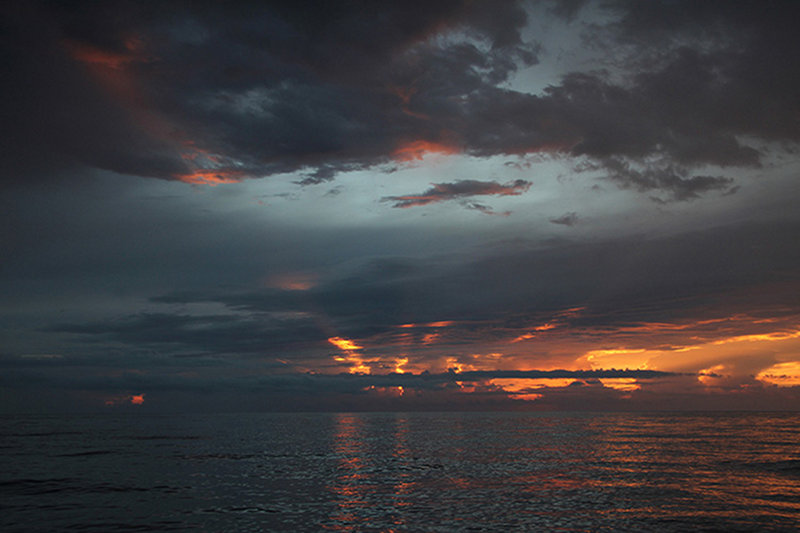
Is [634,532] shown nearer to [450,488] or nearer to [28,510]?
[450,488]

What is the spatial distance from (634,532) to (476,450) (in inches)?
1836

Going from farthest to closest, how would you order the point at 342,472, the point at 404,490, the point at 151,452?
the point at 151,452
the point at 342,472
the point at 404,490

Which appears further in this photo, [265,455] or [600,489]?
[265,455]

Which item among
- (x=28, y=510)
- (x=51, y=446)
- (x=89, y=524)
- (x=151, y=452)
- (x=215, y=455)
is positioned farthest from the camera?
(x=51, y=446)

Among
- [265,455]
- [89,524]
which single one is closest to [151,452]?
[265,455]

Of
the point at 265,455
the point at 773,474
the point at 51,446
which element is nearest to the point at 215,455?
the point at 265,455

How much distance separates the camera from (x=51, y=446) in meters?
78.4

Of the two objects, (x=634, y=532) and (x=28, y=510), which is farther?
(x=28, y=510)

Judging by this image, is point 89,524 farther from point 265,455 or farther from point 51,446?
point 51,446

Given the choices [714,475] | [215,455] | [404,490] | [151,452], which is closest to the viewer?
[404,490]

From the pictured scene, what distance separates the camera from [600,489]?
39.2 m

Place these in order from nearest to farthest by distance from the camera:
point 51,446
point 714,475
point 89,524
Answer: point 89,524 → point 714,475 → point 51,446

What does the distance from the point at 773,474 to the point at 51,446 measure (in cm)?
9104

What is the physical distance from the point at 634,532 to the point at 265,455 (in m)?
50.0
